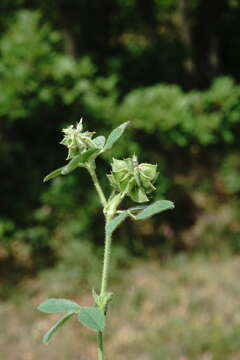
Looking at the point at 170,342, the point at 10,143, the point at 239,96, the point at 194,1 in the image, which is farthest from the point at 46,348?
the point at 194,1

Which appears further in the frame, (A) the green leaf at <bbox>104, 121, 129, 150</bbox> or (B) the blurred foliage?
(B) the blurred foliage

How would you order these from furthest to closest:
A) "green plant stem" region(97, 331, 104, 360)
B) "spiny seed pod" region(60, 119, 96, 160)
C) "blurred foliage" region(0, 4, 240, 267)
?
"blurred foliage" region(0, 4, 240, 267)
"spiny seed pod" region(60, 119, 96, 160)
"green plant stem" region(97, 331, 104, 360)

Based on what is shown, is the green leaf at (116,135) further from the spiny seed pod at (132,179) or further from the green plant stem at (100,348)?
the green plant stem at (100,348)

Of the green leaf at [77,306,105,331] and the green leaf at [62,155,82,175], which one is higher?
the green leaf at [62,155,82,175]

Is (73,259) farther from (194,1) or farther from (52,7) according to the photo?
(194,1)

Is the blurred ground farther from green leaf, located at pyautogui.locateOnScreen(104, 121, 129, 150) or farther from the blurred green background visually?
green leaf, located at pyautogui.locateOnScreen(104, 121, 129, 150)

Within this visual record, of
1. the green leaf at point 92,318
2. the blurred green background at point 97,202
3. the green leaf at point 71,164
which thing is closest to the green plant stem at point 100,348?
the green leaf at point 92,318

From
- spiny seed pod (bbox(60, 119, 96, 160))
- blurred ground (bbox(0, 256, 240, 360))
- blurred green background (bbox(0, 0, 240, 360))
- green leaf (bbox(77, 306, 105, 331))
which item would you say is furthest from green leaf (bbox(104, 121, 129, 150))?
blurred ground (bbox(0, 256, 240, 360))
